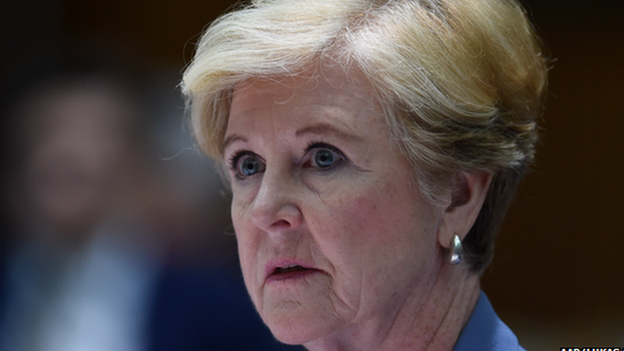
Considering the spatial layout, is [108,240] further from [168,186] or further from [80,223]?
[168,186]

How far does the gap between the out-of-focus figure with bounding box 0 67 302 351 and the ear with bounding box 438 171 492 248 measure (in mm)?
1319

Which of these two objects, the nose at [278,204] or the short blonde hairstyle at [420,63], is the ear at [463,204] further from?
the nose at [278,204]

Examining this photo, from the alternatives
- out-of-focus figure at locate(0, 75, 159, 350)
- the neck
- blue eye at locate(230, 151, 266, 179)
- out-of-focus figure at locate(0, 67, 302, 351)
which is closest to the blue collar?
the neck

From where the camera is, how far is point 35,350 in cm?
298

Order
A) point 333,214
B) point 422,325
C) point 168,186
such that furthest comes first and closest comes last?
point 168,186 < point 422,325 < point 333,214

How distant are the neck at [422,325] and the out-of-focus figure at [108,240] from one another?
44.5 inches

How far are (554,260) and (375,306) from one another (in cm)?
215

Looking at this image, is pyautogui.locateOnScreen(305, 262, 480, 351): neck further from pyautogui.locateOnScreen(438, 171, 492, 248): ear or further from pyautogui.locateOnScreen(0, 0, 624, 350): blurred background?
pyautogui.locateOnScreen(0, 0, 624, 350): blurred background

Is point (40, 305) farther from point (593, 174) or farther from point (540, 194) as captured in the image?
point (593, 174)

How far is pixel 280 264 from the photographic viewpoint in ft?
5.25

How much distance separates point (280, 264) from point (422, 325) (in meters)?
0.42

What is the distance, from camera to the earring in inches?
63.9

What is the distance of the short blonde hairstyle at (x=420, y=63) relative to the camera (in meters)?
1.54

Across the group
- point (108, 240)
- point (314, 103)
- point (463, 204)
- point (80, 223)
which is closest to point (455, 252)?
point (463, 204)
